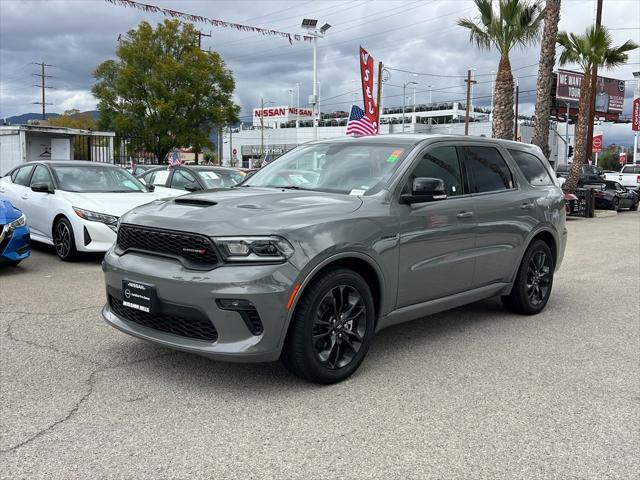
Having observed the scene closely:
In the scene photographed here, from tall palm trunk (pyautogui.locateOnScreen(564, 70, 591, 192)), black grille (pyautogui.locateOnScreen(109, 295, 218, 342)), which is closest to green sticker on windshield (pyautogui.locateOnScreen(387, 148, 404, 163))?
black grille (pyautogui.locateOnScreen(109, 295, 218, 342))

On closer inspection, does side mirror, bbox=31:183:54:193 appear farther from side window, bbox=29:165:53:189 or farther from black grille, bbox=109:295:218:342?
black grille, bbox=109:295:218:342

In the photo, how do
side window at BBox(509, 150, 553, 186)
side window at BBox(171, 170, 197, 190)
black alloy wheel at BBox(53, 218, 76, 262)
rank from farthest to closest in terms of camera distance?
1. side window at BBox(171, 170, 197, 190)
2. black alloy wheel at BBox(53, 218, 76, 262)
3. side window at BBox(509, 150, 553, 186)

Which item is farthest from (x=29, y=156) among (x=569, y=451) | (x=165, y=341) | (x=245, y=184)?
(x=569, y=451)

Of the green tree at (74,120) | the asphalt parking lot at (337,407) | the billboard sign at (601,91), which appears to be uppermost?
the billboard sign at (601,91)

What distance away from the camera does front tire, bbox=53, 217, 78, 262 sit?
8.77 meters

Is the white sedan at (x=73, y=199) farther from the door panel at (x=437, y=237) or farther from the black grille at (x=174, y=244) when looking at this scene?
the door panel at (x=437, y=237)

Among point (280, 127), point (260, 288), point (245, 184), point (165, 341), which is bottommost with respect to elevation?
point (165, 341)

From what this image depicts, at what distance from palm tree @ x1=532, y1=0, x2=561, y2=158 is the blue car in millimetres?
16526

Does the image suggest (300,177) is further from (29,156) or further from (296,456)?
(29,156)

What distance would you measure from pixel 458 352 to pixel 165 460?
272cm

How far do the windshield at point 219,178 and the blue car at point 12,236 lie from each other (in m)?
4.03

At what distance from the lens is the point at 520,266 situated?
607 centimetres

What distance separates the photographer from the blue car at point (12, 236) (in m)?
7.67

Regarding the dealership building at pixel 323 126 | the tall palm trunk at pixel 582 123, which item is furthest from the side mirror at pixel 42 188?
the dealership building at pixel 323 126
